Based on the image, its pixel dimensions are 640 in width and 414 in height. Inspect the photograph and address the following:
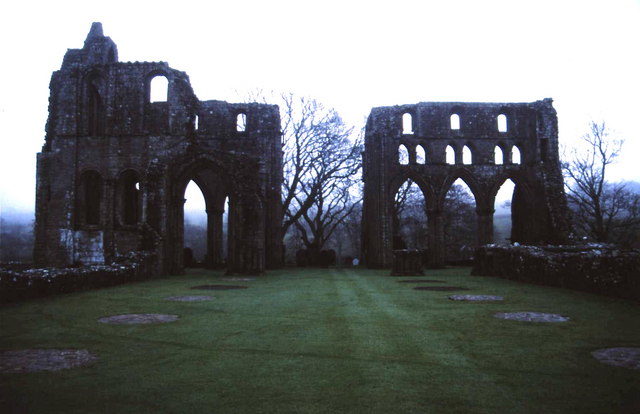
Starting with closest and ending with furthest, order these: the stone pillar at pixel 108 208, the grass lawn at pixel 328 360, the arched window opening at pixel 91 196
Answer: the grass lawn at pixel 328 360
the stone pillar at pixel 108 208
the arched window opening at pixel 91 196

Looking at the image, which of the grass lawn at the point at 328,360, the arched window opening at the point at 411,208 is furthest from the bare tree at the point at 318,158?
the grass lawn at the point at 328,360

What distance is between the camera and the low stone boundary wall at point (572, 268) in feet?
35.6

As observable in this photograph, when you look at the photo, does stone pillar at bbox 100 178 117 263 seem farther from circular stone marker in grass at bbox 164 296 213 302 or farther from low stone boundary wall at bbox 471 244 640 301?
low stone boundary wall at bbox 471 244 640 301

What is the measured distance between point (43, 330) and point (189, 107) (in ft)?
59.0

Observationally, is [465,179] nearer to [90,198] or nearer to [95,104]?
[90,198]

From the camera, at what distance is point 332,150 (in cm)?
3544

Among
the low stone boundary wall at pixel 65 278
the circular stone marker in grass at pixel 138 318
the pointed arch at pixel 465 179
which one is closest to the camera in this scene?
the circular stone marker in grass at pixel 138 318

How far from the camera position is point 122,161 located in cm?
2427

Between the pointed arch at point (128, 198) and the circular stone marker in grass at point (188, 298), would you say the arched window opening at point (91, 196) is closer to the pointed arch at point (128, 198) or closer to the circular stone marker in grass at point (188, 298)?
the pointed arch at point (128, 198)

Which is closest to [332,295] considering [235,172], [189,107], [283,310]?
[283,310]

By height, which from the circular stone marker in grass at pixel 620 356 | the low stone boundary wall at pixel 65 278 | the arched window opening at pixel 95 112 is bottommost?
the circular stone marker in grass at pixel 620 356

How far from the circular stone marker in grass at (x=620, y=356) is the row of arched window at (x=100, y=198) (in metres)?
22.0

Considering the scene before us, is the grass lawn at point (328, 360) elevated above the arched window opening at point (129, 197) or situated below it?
below

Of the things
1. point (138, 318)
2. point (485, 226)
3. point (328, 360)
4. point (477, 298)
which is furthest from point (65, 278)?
point (485, 226)
